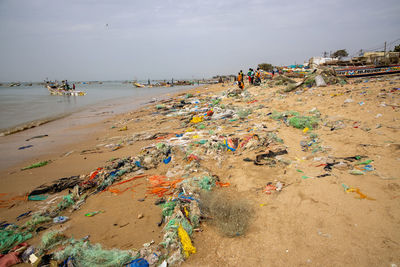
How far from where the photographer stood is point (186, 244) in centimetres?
227

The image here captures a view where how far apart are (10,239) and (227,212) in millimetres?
3107

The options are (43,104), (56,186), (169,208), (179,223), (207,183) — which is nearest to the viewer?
(179,223)

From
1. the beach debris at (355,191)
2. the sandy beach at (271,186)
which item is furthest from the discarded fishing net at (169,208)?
the beach debris at (355,191)

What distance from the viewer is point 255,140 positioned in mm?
4914

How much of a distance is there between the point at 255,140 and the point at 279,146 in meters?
0.63

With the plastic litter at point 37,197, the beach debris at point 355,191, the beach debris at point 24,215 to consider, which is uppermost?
the beach debris at point 355,191

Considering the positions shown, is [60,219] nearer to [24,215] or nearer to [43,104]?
[24,215]

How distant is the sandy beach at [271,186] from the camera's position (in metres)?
2.16

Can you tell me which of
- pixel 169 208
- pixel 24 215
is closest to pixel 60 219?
pixel 24 215

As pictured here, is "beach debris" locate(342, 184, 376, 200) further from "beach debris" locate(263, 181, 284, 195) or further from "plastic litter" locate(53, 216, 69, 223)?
"plastic litter" locate(53, 216, 69, 223)

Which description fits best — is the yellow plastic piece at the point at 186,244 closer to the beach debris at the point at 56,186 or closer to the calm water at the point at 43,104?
the beach debris at the point at 56,186

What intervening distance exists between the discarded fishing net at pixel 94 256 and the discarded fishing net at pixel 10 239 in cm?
85

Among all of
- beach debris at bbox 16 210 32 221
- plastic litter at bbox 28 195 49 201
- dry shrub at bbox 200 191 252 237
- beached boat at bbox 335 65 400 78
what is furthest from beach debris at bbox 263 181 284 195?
beached boat at bbox 335 65 400 78

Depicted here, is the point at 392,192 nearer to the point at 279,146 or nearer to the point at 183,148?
the point at 279,146
